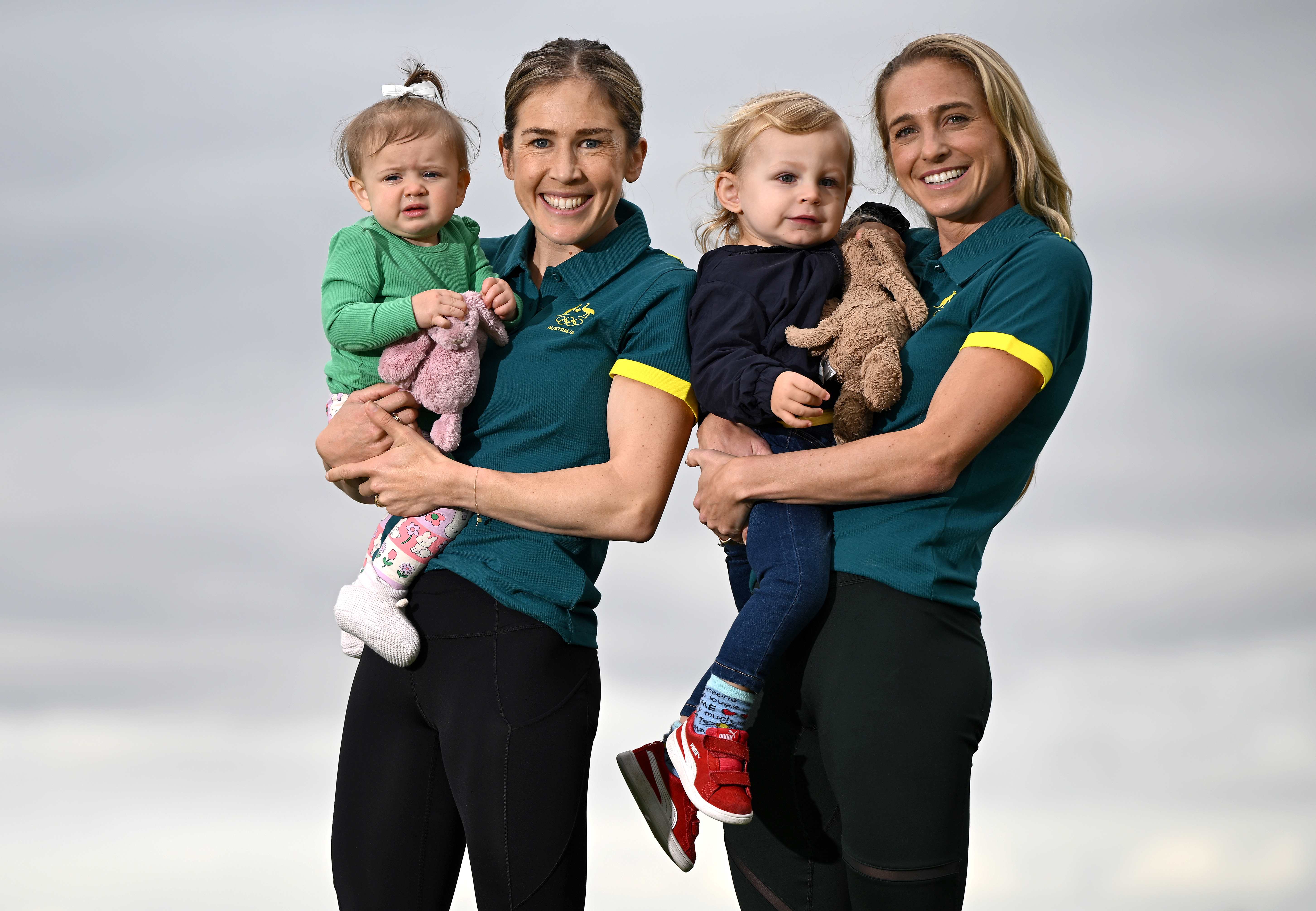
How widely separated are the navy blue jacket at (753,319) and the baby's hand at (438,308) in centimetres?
49

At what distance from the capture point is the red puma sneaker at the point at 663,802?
8.61 feet

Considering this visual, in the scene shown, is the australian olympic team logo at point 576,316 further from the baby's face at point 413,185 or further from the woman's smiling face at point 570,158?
the baby's face at point 413,185

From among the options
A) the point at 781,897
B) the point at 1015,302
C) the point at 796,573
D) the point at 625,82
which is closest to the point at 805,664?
the point at 796,573

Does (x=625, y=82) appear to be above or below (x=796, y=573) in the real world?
above

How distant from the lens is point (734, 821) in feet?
8.13

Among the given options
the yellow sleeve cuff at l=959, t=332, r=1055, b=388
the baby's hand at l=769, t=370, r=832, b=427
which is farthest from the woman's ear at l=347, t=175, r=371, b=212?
the yellow sleeve cuff at l=959, t=332, r=1055, b=388

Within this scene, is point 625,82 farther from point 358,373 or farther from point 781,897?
point 781,897

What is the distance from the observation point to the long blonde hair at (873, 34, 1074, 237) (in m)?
2.52

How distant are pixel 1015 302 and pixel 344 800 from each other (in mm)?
1766

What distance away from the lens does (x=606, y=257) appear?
2.75 meters

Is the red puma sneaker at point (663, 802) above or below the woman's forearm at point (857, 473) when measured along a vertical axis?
below

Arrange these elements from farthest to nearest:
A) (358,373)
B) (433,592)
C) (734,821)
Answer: (358,373) < (433,592) < (734,821)

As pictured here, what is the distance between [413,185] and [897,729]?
161 centimetres

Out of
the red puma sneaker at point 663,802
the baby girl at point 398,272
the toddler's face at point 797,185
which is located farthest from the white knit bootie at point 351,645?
the toddler's face at point 797,185
